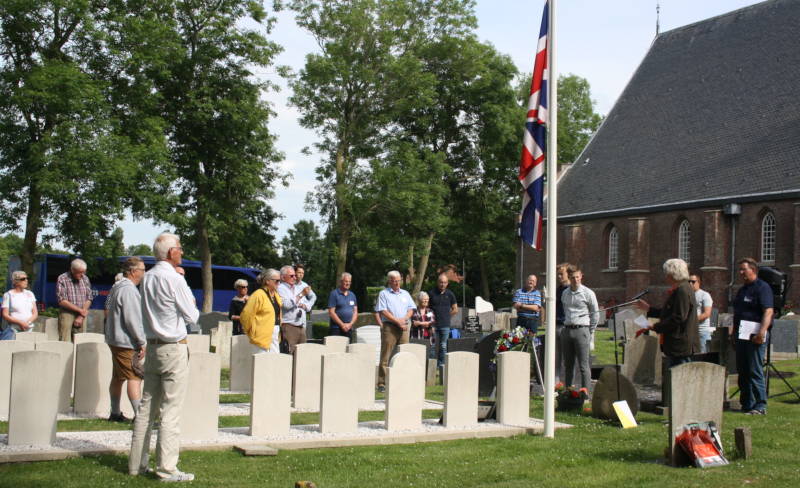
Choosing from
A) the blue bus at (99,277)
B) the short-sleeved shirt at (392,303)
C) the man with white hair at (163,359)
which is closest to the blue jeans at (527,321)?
the short-sleeved shirt at (392,303)

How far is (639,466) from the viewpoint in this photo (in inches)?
302

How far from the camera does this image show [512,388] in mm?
9922

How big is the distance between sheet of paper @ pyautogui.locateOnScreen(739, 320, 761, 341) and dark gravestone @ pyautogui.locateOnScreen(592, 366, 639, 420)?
Answer: 1.59m

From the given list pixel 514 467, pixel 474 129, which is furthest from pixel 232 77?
pixel 514 467

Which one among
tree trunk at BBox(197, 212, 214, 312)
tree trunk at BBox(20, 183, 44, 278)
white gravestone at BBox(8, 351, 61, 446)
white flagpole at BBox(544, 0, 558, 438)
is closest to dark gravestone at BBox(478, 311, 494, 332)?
tree trunk at BBox(197, 212, 214, 312)

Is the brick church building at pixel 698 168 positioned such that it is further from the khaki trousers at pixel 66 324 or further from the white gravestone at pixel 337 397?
→ the white gravestone at pixel 337 397

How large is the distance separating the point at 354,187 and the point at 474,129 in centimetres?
1146

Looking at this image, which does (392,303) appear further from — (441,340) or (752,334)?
(752,334)

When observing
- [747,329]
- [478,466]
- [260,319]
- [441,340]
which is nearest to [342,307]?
[441,340]

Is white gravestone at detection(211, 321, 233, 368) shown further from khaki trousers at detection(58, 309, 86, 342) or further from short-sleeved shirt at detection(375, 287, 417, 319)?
short-sleeved shirt at detection(375, 287, 417, 319)

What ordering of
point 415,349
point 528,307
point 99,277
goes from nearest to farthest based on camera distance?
point 415,349 → point 528,307 → point 99,277

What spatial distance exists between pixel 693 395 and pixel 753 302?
336cm

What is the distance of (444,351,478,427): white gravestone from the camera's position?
9.58 m

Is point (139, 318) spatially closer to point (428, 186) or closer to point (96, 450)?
point (96, 450)
